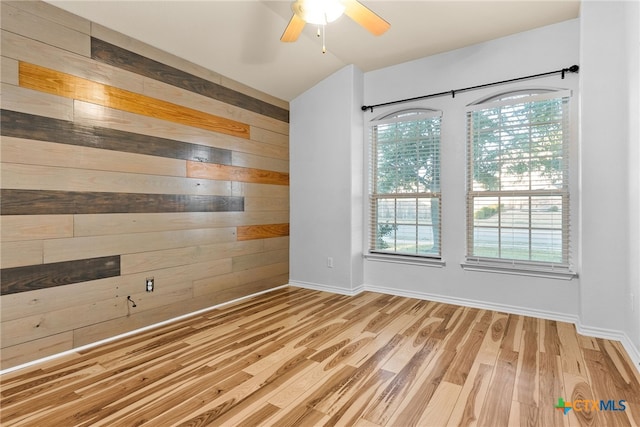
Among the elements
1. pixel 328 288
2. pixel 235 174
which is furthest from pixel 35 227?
pixel 328 288

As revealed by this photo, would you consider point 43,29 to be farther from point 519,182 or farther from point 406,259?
point 519,182

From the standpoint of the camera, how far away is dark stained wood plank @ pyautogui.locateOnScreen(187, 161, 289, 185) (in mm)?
3438

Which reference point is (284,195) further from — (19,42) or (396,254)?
(19,42)

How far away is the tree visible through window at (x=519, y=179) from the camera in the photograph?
3.20 metres

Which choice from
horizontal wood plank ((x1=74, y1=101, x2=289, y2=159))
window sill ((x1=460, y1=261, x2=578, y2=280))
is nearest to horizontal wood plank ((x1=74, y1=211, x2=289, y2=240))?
horizontal wood plank ((x1=74, y1=101, x2=289, y2=159))

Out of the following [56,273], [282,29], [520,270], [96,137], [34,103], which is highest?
[282,29]

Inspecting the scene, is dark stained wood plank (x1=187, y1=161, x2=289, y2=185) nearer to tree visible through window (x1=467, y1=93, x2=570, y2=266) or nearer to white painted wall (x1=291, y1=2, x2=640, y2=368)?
white painted wall (x1=291, y1=2, x2=640, y2=368)

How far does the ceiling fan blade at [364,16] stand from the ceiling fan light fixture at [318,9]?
0.06m

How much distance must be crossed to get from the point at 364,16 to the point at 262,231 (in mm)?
2659

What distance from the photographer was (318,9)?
86.9 inches

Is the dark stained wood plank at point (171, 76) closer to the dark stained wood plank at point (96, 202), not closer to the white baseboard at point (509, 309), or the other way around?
the dark stained wood plank at point (96, 202)

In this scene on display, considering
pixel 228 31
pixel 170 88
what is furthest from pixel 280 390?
pixel 228 31

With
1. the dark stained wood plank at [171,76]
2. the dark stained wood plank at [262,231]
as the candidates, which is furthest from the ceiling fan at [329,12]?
the dark stained wood plank at [262,231]

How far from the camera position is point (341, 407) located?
6.03 ft
